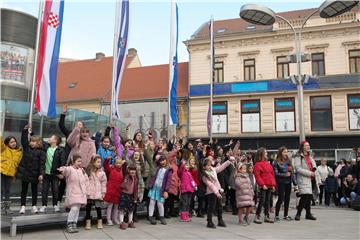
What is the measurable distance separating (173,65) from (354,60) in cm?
1775

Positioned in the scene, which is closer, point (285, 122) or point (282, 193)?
point (282, 193)

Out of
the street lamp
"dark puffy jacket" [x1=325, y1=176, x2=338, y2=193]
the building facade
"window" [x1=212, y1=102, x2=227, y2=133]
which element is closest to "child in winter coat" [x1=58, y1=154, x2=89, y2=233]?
the street lamp

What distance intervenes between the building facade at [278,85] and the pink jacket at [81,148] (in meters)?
20.0

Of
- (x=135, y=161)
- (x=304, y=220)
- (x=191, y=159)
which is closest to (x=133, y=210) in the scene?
(x=135, y=161)

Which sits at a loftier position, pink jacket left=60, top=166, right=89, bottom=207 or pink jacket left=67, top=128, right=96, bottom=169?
pink jacket left=67, top=128, right=96, bottom=169

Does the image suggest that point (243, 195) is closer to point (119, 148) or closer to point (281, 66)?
point (119, 148)

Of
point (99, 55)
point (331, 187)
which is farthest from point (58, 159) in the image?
point (99, 55)

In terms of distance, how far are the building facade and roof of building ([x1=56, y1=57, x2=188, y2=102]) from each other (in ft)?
10.7

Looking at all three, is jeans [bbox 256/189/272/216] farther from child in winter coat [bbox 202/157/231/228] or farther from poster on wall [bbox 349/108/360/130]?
poster on wall [bbox 349/108/360/130]

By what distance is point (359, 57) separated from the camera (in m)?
25.6

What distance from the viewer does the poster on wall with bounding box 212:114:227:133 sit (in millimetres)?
27844

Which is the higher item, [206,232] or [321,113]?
[321,113]

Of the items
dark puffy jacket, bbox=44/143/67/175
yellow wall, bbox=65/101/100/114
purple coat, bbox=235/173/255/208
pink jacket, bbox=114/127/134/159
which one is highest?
yellow wall, bbox=65/101/100/114

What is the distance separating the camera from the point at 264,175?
29.4 ft
